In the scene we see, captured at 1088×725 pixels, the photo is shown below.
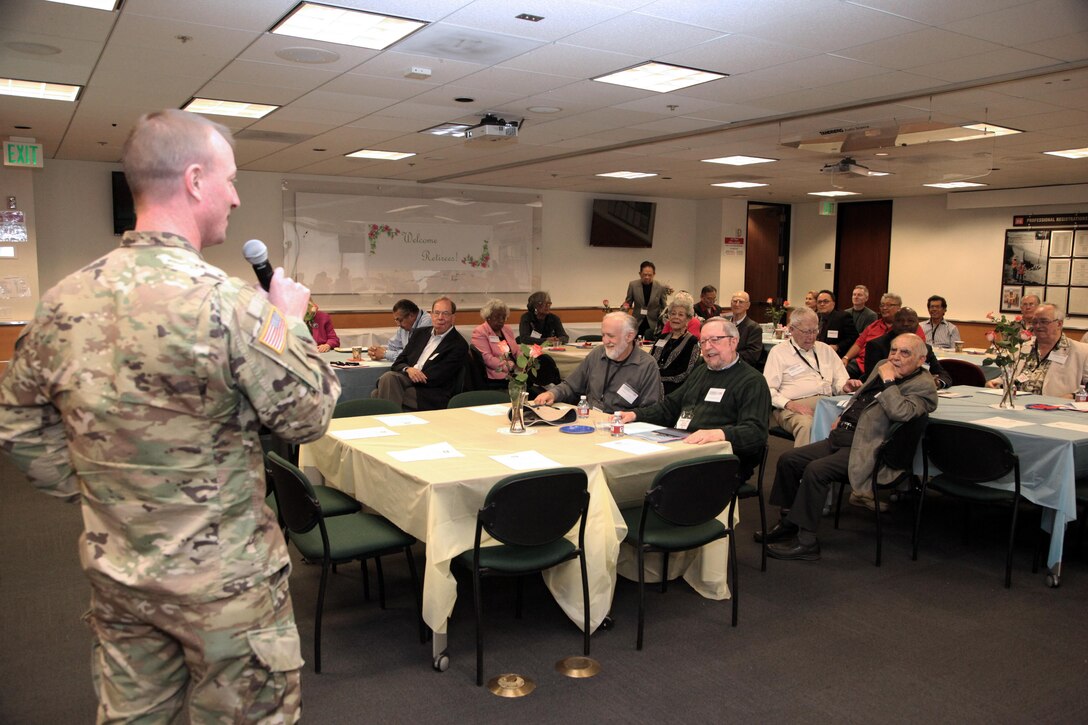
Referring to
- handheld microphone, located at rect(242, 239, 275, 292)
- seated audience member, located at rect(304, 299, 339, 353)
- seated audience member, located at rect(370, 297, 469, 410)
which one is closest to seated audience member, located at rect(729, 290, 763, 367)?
seated audience member, located at rect(370, 297, 469, 410)

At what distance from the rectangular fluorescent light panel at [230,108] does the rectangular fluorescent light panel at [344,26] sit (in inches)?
78.2

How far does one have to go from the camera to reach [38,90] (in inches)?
219

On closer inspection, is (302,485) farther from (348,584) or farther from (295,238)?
(295,238)

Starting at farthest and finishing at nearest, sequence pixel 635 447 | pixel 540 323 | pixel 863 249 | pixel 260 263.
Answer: pixel 863 249 < pixel 540 323 < pixel 635 447 < pixel 260 263

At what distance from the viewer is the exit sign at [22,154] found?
7441mm

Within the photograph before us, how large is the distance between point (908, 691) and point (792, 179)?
9.01m

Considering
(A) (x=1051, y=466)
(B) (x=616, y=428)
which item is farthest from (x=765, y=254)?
(B) (x=616, y=428)

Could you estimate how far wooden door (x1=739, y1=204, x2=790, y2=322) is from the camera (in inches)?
587

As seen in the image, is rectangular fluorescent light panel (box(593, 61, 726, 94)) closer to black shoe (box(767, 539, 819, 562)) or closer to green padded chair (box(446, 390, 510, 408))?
green padded chair (box(446, 390, 510, 408))

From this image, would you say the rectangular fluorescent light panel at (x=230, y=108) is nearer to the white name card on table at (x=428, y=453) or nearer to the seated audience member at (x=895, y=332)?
the white name card on table at (x=428, y=453)

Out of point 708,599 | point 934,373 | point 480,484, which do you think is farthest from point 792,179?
point 480,484

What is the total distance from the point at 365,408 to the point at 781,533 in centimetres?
250

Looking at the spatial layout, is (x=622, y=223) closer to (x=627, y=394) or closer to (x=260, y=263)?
(x=627, y=394)

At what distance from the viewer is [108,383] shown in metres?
1.31
